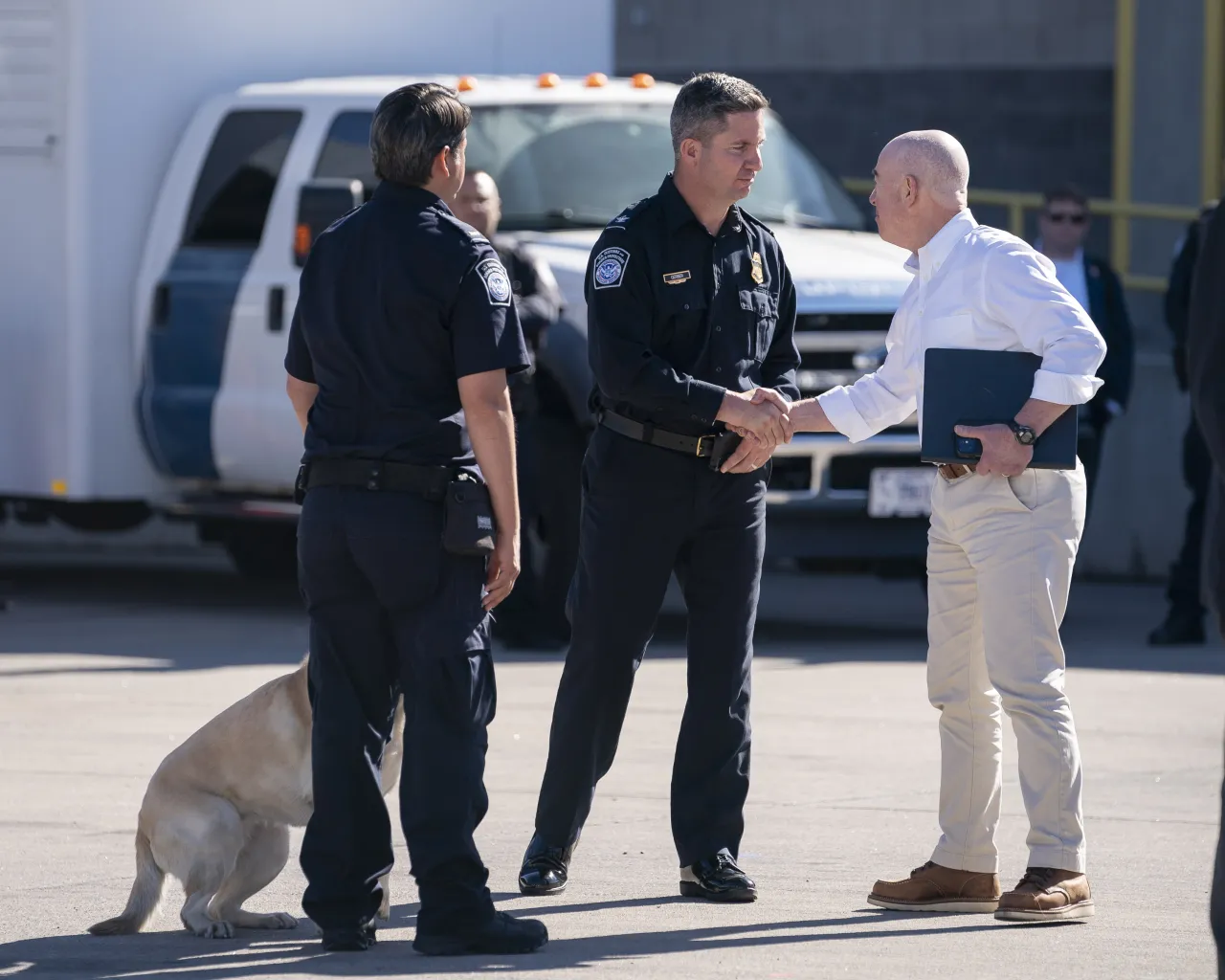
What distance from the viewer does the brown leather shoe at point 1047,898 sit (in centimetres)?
534

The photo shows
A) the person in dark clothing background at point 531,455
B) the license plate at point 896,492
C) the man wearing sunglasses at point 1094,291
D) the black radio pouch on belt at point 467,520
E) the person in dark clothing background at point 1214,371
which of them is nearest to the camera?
the person in dark clothing background at point 1214,371

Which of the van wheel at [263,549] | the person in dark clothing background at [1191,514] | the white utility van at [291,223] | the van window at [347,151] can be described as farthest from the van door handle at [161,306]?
the person in dark clothing background at [1191,514]

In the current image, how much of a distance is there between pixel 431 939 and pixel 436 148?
1666mm

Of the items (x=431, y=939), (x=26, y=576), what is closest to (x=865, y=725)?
(x=431, y=939)

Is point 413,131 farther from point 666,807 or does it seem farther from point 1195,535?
point 1195,535

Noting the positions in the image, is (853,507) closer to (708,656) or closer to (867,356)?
(867,356)

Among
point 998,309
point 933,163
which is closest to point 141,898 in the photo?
point 998,309

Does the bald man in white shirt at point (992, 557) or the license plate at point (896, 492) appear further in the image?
the license plate at point (896, 492)

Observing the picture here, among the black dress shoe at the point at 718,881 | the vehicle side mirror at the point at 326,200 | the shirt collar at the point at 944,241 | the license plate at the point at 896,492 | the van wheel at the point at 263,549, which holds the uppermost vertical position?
the shirt collar at the point at 944,241

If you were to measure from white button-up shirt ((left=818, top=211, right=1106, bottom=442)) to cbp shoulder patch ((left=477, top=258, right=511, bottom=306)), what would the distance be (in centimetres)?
109

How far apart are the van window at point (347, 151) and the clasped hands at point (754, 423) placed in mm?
5190

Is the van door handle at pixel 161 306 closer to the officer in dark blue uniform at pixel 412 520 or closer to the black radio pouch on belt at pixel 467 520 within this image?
the officer in dark blue uniform at pixel 412 520

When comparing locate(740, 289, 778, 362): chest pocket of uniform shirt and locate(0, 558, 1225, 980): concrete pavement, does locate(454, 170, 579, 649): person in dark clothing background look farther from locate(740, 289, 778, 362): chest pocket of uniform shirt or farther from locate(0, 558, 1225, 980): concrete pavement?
locate(740, 289, 778, 362): chest pocket of uniform shirt

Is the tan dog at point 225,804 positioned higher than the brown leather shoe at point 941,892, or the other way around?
the tan dog at point 225,804
